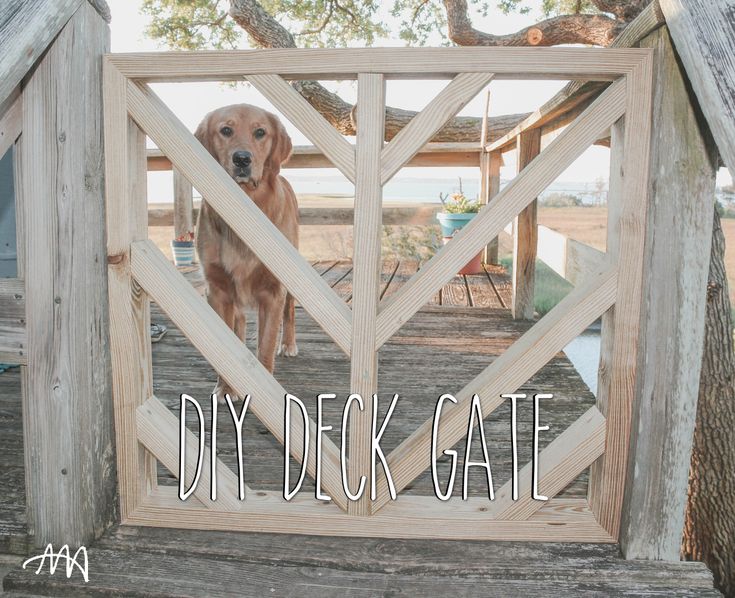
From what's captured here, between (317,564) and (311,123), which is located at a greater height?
(311,123)

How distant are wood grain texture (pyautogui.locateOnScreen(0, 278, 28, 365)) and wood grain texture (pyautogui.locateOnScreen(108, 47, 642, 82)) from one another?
65 centimetres

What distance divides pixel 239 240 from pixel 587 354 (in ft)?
43.4

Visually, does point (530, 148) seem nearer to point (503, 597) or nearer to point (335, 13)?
point (503, 597)

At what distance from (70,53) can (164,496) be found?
1.17 metres

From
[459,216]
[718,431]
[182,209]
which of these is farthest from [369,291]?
[182,209]

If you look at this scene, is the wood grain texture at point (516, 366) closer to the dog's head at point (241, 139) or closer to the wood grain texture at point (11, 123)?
the wood grain texture at point (11, 123)

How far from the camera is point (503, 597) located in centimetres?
147

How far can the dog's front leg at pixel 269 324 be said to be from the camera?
2.93 metres

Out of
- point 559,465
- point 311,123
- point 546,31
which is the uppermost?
point 546,31

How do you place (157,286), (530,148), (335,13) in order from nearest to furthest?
(157,286) → (530,148) → (335,13)

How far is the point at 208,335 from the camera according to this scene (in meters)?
1.71

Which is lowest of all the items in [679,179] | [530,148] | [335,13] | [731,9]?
[679,179]

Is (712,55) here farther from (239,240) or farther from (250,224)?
Answer: (239,240)

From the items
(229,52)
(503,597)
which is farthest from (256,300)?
(503,597)
